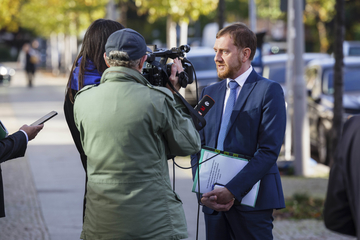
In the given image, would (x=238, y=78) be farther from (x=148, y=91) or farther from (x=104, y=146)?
(x=104, y=146)

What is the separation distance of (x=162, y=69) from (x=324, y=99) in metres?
7.55

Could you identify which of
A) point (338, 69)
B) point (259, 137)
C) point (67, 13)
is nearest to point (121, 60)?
point (259, 137)

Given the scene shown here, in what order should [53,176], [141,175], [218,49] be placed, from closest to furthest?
[141,175] < [218,49] < [53,176]

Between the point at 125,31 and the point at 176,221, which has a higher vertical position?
the point at 125,31

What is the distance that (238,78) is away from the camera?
3059 millimetres

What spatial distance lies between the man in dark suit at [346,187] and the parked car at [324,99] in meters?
7.27

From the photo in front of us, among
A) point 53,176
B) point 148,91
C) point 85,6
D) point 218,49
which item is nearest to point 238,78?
point 218,49

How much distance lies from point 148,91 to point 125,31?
0.33 m

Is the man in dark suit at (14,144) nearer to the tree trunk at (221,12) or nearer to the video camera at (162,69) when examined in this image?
the video camera at (162,69)

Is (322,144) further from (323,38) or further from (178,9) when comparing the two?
(323,38)

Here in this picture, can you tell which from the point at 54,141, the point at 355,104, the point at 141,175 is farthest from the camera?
the point at 54,141

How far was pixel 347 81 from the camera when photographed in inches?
408

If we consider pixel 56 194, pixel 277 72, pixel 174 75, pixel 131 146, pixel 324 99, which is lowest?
pixel 56 194

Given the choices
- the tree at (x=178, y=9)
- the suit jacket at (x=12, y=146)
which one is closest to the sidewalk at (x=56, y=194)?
the suit jacket at (x=12, y=146)
